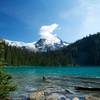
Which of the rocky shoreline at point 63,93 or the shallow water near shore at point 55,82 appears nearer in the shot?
the rocky shoreline at point 63,93

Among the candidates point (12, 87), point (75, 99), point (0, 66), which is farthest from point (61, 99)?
point (0, 66)

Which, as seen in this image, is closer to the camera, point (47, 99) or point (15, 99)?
point (47, 99)

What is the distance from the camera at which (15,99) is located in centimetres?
2823

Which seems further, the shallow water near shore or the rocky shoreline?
the shallow water near shore

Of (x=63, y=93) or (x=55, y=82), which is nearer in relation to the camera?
(x=63, y=93)

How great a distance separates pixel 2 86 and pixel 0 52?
3042mm

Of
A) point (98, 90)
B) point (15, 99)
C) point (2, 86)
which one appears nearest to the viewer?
point (2, 86)

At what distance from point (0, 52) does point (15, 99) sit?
653 cm

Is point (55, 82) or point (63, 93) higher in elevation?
point (55, 82)

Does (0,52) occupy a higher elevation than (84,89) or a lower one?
higher

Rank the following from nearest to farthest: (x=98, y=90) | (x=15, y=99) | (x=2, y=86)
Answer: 1. (x=2, y=86)
2. (x=15, y=99)
3. (x=98, y=90)

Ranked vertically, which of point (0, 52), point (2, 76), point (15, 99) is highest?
point (0, 52)

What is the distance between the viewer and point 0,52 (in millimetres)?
24094

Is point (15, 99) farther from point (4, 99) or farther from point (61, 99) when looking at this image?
point (61, 99)
